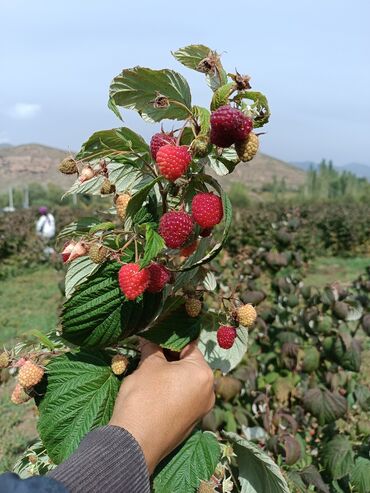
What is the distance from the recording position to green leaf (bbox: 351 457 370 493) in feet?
6.04

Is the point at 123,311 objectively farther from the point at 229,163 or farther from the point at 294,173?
the point at 294,173

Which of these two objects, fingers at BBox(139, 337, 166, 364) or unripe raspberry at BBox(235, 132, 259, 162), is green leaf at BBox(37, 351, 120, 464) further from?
unripe raspberry at BBox(235, 132, 259, 162)

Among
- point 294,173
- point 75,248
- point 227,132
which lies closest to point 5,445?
point 75,248

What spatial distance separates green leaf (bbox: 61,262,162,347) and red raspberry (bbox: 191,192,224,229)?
7.6 inches

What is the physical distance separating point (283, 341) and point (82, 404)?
1.68 metres

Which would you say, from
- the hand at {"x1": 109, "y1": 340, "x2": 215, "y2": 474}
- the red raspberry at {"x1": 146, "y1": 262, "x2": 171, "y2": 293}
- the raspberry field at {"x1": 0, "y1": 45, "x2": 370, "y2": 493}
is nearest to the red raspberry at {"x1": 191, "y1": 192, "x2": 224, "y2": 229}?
the raspberry field at {"x1": 0, "y1": 45, "x2": 370, "y2": 493}

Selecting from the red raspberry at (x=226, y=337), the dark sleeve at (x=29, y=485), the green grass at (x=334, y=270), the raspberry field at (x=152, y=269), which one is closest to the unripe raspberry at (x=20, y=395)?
the raspberry field at (x=152, y=269)

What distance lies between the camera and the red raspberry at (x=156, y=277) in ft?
3.06

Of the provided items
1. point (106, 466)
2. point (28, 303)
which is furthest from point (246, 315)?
point (28, 303)

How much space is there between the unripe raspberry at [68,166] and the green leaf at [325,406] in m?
Result: 1.51

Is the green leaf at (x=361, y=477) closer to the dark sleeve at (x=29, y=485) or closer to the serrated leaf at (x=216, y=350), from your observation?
the serrated leaf at (x=216, y=350)

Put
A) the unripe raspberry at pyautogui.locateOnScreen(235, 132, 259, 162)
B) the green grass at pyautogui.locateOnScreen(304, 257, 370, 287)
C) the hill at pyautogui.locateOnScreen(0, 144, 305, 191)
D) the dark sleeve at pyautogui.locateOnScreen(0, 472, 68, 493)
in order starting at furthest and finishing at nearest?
the hill at pyautogui.locateOnScreen(0, 144, 305, 191), the green grass at pyautogui.locateOnScreen(304, 257, 370, 287), the unripe raspberry at pyautogui.locateOnScreen(235, 132, 259, 162), the dark sleeve at pyautogui.locateOnScreen(0, 472, 68, 493)

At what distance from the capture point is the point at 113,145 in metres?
1.04

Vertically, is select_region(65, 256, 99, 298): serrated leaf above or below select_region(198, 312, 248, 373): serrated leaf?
above
